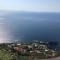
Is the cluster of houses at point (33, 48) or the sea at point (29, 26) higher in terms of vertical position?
the sea at point (29, 26)

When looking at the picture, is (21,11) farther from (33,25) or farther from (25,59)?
(25,59)

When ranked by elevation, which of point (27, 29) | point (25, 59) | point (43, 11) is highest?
point (43, 11)

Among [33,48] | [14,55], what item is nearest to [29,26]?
[33,48]

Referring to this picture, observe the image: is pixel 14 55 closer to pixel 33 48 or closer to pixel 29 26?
pixel 33 48

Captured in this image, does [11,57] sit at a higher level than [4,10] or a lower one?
lower

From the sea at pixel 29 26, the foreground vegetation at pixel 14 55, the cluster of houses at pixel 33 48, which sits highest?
the sea at pixel 29 26

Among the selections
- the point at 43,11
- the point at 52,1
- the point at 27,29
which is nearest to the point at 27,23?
the point at 27,29
